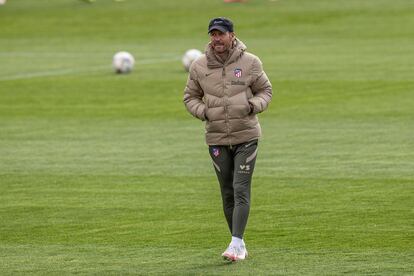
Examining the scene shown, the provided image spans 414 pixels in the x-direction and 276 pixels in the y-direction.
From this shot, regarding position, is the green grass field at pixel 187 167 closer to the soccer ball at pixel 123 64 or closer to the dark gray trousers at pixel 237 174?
the soccer ball at pixel 123 64

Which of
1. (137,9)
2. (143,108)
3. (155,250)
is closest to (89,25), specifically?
(137,9)

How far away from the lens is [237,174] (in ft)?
42.2

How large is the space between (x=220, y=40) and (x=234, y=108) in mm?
683

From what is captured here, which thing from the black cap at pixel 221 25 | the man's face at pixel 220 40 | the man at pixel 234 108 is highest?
the black cap at pixel 221 25

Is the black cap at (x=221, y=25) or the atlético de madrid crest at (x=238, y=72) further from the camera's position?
the atlético de madrid crest at (x=238, y=72)

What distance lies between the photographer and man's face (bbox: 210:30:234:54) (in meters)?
12.6

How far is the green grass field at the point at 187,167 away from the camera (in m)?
13.4

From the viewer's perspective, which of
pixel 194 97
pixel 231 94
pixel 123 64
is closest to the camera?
pixel 231 94

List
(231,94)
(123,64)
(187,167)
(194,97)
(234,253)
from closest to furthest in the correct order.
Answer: (234,253)
(231,94)
(194,97)
(187,167)
(123,64)

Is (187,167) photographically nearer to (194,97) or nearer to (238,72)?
(194,97)

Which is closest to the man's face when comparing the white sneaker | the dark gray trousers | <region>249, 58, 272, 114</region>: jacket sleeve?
<region>249, 58, 272, 114</region>: jacket sleeve

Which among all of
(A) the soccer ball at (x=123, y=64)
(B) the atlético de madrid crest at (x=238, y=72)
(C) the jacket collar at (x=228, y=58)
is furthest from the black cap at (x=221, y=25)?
(A) the soccer ball at (x=123, y=64)

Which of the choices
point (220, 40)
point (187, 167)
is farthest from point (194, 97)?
point (187, 167)

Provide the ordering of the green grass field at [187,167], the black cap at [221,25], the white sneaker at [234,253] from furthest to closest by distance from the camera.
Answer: the green grass field at [187,167] < the white sneaker at [234,253] < the black cap at [221,25]
